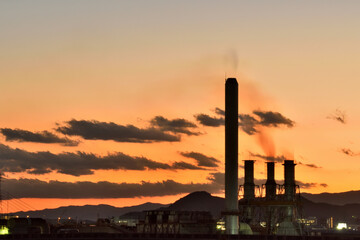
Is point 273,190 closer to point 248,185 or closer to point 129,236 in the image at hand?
point 248,185

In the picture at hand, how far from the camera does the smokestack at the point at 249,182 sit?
642ft

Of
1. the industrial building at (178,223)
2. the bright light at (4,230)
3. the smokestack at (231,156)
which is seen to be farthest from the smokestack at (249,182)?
the bright light at (4,230)

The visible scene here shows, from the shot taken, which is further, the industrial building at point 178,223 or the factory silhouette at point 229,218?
the industrial building at point 178,223

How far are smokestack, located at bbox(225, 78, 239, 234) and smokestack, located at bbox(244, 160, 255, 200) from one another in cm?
3045

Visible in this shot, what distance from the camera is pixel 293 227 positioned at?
621ft

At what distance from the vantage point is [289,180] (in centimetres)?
19462

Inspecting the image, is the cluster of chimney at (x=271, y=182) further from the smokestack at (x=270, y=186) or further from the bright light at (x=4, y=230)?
the bright light at (x=4, y=230)

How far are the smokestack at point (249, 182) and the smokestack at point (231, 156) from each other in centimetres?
3045

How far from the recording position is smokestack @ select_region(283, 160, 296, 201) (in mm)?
192875

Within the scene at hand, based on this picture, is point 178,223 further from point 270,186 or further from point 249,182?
point 270,186

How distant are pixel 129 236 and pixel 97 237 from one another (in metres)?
7.21

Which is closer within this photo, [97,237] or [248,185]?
[97,237]

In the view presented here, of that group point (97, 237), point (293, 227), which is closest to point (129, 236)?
point (97, 237)

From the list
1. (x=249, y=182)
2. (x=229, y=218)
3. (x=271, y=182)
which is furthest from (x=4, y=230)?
(x=271, y=182)
